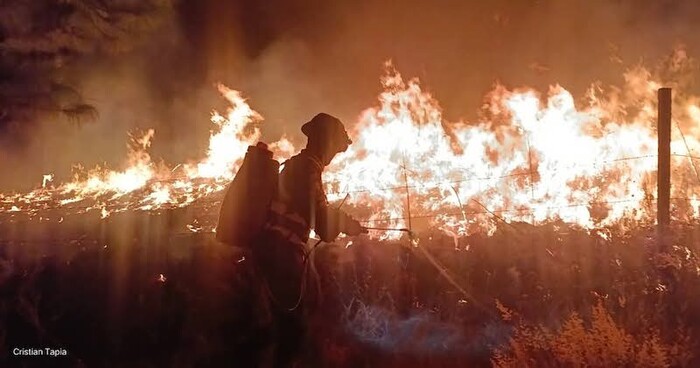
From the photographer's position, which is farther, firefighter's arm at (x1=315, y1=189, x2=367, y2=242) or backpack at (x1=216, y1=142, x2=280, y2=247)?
firefighter's arm at (x1=315, y1=189, x2=367, y2=242)

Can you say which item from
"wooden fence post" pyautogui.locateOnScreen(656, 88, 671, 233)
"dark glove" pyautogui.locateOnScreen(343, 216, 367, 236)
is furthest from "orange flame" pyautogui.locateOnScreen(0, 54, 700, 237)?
"dark glove" pyautogui.locateOnScreen(343, 216, 367, 236)

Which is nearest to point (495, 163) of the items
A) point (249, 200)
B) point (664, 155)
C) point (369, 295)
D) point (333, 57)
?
point (664, 155)

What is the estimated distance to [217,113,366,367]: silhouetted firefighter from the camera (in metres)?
5.34

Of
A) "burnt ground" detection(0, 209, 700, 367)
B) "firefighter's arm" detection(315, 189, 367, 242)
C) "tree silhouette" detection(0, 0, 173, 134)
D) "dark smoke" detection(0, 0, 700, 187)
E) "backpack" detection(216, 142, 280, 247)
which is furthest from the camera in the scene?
"dark smoke" detection(0, 0, 700, 187)

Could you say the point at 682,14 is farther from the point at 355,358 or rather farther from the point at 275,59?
the point at 355,358

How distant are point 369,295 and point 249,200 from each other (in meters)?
3.31

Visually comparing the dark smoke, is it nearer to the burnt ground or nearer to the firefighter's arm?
the burnt ground

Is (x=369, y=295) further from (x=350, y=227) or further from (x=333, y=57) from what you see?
(x=333, y=57)

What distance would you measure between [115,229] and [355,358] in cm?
553

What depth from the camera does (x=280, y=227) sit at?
551 cm

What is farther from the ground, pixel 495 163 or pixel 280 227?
pixel 495 163

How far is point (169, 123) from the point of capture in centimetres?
1490

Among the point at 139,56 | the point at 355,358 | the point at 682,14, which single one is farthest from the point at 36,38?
the point at 682,14

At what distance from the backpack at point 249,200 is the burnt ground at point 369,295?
1574mm
